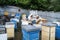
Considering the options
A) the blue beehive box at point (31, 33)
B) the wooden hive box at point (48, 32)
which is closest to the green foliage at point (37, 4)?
the wooden hive box at point (48, 32)

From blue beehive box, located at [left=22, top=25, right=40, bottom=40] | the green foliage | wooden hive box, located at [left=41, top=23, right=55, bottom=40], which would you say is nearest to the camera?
blue beehive box, located at [left=22, top=25, right=40, bottom=40]

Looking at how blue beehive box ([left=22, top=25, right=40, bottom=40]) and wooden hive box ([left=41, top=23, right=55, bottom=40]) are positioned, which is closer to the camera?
blue beehive box ([left=22, top=25, right=40, bottom=40])

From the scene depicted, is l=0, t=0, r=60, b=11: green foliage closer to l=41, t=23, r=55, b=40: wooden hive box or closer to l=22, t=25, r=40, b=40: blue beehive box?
l=41, t=23, r=55, b=40: wooden hive box

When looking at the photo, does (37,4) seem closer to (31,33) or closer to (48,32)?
(48,32)

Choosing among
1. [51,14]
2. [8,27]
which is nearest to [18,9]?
[51,14]

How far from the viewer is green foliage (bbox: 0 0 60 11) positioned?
34.6ft

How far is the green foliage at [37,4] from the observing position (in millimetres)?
10558

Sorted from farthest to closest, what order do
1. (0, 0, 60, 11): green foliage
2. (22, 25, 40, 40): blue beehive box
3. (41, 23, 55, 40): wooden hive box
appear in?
(0, 0, 60, 11): green foliage < (41, 23, 55, 40): wooden hive box < (22, 25, 40, 40): blue beehive box

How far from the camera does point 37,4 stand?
39.6 ft

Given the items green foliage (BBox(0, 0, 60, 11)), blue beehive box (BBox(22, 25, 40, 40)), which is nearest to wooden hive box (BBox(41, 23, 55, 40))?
blue beehive box (BBox(22, 25, 40, 40))

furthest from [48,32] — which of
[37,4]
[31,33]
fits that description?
[37,4]

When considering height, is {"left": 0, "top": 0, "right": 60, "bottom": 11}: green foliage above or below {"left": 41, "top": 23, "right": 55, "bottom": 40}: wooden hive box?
above

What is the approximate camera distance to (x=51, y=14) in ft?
34.0

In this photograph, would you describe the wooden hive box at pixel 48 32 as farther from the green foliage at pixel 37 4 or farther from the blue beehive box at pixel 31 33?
the green foliage at pixel 37 4
